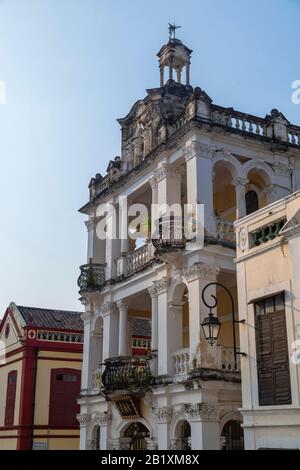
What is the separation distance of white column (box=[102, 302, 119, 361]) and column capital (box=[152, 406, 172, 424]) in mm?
4267

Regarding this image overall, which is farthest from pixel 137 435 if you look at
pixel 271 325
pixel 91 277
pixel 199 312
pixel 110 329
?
pixel 271 325

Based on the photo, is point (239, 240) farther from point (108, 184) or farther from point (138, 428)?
point (108, 184)

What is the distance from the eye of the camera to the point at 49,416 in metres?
26.7

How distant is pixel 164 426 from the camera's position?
17.0m

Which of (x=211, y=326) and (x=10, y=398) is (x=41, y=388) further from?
(x=211, y=326)

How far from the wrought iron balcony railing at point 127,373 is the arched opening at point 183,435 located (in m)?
1.53

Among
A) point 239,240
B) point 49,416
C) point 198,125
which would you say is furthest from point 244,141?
point 49,416

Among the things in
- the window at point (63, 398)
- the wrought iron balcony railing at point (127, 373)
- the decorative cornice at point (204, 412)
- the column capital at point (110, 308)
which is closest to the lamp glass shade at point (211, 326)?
the decorative cornice at point (204, 412)

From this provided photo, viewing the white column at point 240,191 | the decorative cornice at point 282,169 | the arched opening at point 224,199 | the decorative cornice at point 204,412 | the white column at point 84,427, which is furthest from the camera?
the white column at point 84,427

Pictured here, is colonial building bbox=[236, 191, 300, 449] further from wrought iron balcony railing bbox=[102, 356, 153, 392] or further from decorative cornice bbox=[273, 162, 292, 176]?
decorative cornice bbox=[273, 162, 292, 176]

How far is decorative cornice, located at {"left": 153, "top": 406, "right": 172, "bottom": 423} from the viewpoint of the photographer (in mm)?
16906

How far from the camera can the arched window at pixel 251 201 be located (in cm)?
2008

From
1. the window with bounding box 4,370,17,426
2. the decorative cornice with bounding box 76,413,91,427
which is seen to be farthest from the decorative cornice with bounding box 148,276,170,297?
the window with bounding box 4,370,17,426

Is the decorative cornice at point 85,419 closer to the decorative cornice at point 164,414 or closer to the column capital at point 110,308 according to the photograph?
the column capital at point 110,308
